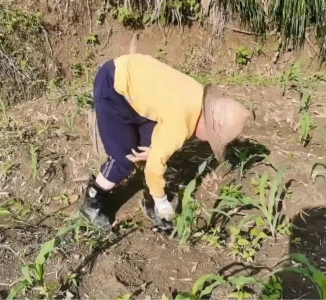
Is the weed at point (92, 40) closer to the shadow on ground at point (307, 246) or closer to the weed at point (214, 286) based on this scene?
the shadow on ground at point (307, 246)

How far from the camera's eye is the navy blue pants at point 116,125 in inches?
109

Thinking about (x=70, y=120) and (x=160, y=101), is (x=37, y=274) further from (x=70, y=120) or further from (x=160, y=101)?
(x=70, y=120)

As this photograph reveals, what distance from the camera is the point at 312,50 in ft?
16.3

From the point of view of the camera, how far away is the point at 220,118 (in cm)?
256

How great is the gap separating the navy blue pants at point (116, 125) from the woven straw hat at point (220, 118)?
1.34 feet

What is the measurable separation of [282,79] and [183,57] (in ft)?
2.83

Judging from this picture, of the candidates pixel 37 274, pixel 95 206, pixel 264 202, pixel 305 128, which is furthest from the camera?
pixel 305 128

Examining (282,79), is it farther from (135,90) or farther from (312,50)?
(135,90)

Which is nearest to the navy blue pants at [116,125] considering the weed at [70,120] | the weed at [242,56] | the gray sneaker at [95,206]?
the gray sneaker at [95,206]

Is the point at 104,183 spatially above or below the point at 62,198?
above

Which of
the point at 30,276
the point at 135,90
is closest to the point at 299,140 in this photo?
the point at 135,90

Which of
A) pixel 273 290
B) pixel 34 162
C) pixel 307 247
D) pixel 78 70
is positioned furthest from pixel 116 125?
pixel 78 70

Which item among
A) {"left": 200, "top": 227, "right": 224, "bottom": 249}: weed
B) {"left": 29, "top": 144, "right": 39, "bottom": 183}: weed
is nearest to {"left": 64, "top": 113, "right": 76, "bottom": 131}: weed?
{"left": 29, "top": 144, "right": 39, "bottom": 183}: weed

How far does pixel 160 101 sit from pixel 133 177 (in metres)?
1.02
